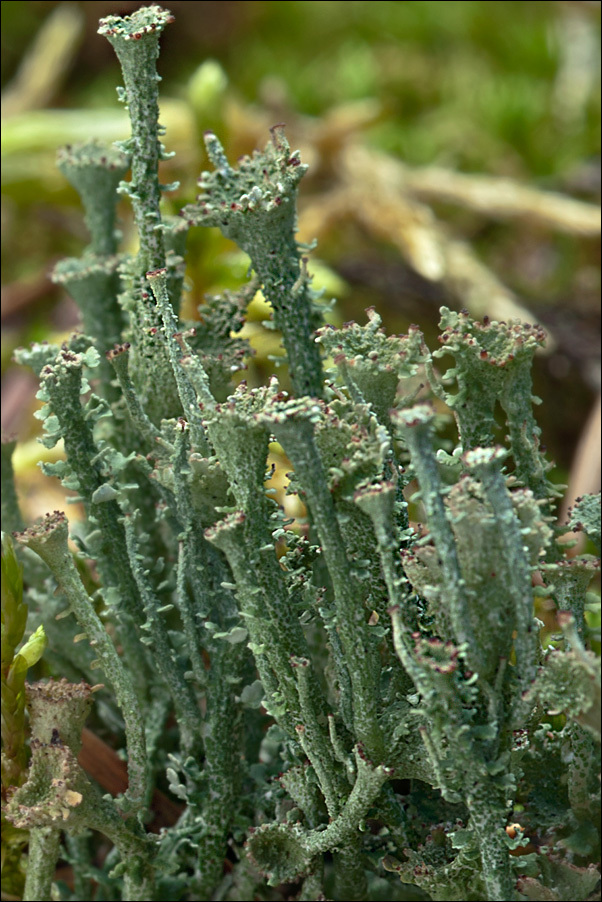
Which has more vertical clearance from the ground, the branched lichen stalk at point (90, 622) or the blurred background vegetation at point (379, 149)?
the blurred background vegetation at point (379, 149)

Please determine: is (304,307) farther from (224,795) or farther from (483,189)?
(483,189)

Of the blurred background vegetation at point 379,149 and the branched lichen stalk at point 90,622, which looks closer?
the branched lichen stalk at point 90,622

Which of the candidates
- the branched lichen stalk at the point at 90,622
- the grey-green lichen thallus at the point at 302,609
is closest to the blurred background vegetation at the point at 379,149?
the grey-green lichen thallus at the point at 302,609

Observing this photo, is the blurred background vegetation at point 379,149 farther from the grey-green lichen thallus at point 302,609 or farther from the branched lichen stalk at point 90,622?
the branched lichen stalk at point 90,622

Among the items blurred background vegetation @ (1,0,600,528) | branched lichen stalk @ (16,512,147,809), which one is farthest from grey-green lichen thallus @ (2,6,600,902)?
blurred background vegetation @ (1,0,600,528)

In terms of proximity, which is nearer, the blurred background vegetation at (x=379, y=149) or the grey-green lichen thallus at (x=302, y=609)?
the grey-green lichen thallus at (x=302, y=609)

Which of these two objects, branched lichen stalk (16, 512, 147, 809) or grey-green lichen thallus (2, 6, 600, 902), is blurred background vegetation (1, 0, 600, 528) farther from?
branched lichen stalk (16, 512, 147, 809)
